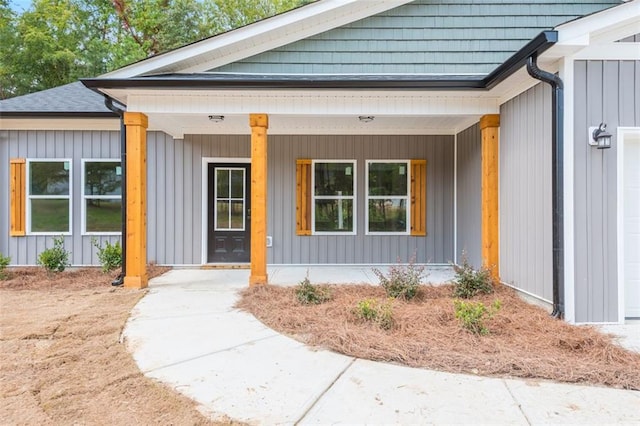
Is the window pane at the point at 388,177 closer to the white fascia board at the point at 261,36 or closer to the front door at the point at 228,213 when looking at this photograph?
the front door at the point at 228,213

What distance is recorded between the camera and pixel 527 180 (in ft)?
15.5

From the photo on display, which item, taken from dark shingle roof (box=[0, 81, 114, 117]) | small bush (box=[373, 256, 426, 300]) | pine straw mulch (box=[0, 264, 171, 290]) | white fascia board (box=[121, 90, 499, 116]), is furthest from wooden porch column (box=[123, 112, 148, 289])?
small bush (box=[373, 256, 426, 300])

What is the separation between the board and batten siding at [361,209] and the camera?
24.7ft

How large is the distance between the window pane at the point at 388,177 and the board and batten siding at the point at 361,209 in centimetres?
18


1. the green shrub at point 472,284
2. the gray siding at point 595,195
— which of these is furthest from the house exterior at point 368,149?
the green shrub at point 472,284

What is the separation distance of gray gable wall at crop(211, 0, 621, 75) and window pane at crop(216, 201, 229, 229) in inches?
115

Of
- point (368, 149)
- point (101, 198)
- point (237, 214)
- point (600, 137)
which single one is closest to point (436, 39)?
point (368, 149)

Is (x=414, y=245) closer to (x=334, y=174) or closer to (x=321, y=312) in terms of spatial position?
(x=334, y=174)

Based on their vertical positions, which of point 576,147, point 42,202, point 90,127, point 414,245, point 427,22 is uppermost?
point 427,22

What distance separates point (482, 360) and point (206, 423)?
2068 millimetres

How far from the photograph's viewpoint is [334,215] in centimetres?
762

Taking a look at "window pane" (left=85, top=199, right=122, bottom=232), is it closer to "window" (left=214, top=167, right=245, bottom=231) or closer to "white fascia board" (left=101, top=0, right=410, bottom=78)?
"window" (left=214, top=167, right=245, bottom=231)

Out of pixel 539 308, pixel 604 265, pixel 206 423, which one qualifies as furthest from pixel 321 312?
pixel 604 265

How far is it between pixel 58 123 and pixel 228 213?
347 cm
